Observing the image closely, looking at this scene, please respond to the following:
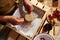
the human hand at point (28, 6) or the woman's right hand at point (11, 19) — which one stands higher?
Answer: the human hand at point (28, 6)

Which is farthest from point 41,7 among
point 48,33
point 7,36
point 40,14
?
point 7,36

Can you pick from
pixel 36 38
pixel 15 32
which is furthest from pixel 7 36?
pixel 36 38

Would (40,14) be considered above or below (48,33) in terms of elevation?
above

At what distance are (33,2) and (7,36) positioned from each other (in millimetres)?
299

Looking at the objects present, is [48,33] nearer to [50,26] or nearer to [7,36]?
[50,26]

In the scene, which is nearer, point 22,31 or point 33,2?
point 22,31

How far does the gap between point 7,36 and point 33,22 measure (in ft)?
0.64

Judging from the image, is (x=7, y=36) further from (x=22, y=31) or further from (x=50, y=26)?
(x=50, y=26)

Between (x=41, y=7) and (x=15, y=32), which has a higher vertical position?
(x=41, y=7)

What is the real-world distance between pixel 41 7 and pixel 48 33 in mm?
183

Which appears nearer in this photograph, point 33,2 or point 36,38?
point 36,38

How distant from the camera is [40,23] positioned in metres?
1.06

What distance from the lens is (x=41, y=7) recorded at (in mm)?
1118

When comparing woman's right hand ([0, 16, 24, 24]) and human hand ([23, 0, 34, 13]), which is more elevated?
human hand ([23, 0, 34, 13])
